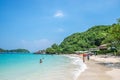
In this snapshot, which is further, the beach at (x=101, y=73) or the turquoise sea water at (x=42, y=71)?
the turquoise sea water at (x=42, y=71)

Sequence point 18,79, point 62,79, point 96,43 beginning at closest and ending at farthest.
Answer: point 62,79 < point 18,79 < point 96,43

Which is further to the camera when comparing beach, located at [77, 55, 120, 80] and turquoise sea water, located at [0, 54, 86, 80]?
turquoise sea water, located at [0, 54, 86, 80]

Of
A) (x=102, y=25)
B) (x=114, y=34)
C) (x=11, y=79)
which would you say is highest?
(x=102, y=25)

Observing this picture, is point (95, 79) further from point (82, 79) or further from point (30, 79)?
point (30, 79)

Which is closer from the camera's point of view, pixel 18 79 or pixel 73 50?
pixel 18 79

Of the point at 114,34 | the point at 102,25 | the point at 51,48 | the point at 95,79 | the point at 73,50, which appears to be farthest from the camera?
the point at 102,25

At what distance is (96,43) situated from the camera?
114 m

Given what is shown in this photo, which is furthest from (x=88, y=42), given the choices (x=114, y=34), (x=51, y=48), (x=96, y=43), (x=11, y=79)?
(x=11, y=79)

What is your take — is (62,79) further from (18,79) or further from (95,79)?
(18,79)

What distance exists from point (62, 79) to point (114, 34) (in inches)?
544

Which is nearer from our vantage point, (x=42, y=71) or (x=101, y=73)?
(x=101, y=73)

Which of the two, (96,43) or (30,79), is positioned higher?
(96,43)

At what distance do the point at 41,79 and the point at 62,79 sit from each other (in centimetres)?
165

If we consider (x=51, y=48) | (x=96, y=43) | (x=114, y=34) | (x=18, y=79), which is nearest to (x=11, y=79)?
(x=18, y=79)
